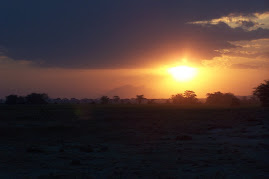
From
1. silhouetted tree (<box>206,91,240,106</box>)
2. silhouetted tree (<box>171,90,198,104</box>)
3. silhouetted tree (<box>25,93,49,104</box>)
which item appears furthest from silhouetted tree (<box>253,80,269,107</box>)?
silhouetted tree (<box>25,93,49,104</box>)

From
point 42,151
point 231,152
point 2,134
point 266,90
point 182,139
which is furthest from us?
point 266,90

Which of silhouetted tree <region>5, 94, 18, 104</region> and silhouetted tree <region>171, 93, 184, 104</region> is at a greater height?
silhouetted tree <region>171, 93, 184, 104</region>

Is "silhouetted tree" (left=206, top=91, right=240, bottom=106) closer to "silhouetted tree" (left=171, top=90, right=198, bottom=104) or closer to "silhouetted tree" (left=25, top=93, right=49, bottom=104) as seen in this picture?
"silhouetted tree" (left=171, top=90, right=198, bottom=104)

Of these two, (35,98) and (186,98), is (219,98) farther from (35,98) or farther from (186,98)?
(35,98)

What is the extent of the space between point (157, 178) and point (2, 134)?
18.7 m

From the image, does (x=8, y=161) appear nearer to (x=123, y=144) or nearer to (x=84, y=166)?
(x=84, y=166)

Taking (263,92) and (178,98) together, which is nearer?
(263,92)

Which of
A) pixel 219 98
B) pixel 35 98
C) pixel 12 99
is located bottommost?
pixel 12 99

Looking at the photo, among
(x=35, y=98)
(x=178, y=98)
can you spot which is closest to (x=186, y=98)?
(x=178, y=98)

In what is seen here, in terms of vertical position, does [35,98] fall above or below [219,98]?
below

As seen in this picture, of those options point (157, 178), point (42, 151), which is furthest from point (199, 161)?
point (42, 151)

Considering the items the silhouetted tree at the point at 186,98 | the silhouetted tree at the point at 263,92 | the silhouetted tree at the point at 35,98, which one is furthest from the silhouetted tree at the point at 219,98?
the silhouetted tree at the point at 35,98

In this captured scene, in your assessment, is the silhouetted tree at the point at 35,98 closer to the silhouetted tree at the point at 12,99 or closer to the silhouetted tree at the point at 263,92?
the silhouetted tree at the point at 12,99

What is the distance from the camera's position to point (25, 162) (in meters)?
14.5
